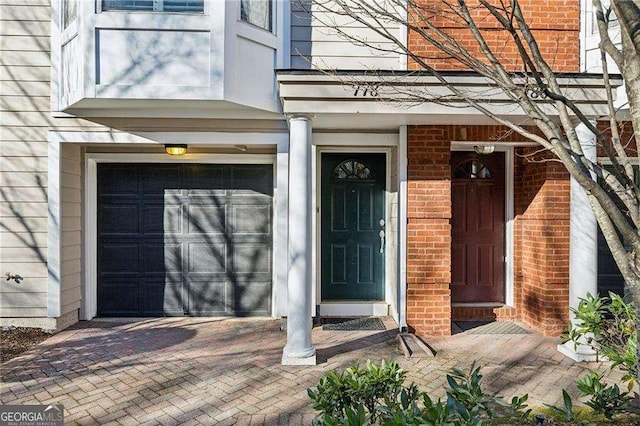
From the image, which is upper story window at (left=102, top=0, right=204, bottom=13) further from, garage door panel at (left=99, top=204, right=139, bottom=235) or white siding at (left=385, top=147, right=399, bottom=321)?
white siding at (left=385, top=147, right=399, bottom=321)

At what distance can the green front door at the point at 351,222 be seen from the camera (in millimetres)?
5820

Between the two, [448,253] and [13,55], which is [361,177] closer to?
[448,253]

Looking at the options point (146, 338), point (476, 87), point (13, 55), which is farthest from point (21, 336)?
point (476, 87)

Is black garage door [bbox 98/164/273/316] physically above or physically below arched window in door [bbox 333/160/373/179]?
below

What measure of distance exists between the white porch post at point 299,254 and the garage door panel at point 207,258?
197 centimetres

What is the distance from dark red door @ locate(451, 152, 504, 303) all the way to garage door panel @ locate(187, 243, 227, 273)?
3.19 metres

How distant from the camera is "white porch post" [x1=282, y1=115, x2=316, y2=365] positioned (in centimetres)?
411

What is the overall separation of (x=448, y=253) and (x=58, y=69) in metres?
5.24

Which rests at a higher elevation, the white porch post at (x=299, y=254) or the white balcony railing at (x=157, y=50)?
the white balcony railing at (x=157, y=50)

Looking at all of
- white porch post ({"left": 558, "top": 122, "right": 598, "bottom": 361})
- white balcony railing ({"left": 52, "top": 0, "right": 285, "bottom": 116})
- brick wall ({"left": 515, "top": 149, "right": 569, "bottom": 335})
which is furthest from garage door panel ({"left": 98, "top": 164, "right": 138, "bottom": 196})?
white porch post ({"left": 558, "top": 122, "right": 598, "bottom": 361})

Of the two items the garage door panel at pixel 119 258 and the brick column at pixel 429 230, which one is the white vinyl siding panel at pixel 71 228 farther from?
the brick column at pixel 429 230

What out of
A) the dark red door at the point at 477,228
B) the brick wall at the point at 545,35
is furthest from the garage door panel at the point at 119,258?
the brick wall at the point at 545,35

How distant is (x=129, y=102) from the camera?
4.59 meters

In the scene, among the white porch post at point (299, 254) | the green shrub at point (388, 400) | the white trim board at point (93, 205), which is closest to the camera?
the green shrub at point (388, 400)
